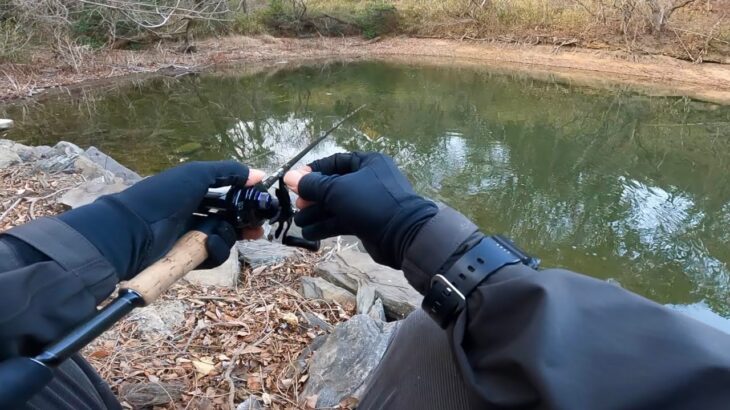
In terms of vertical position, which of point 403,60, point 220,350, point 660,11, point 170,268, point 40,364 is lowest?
point 403,60

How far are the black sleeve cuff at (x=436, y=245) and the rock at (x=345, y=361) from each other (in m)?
1.05

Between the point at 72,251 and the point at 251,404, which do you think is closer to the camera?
the point at 72,251

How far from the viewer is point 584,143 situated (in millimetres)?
9086

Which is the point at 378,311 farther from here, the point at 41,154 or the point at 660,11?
the point at 660,11

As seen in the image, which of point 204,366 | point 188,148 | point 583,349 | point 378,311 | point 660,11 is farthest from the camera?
point 660,11

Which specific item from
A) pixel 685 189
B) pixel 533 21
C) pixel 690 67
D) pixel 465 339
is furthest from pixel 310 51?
pixel 465 339

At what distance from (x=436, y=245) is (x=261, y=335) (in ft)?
5.15

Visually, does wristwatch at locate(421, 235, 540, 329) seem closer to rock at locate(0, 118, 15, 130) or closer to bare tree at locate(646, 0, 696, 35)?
rock at locate(0, 118, 15, 130)

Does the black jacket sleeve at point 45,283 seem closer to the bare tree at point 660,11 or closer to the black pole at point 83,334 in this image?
the black pole at point 83,334

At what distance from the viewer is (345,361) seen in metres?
2.12

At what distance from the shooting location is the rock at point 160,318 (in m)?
2.32

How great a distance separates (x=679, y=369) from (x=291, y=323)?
205 cm

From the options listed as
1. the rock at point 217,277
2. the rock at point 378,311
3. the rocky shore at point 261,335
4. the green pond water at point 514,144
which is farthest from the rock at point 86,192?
the green pond water at point 514,144

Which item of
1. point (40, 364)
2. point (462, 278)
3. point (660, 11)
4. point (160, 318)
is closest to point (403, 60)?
point (660, 11)
